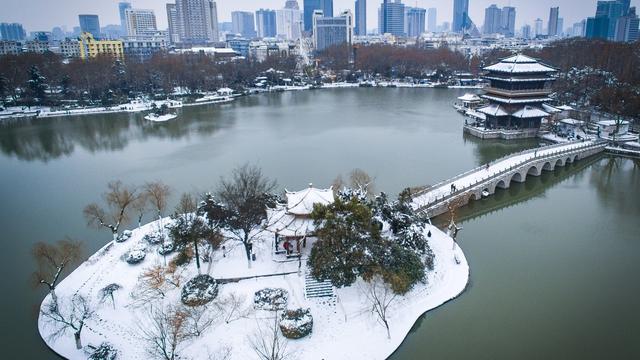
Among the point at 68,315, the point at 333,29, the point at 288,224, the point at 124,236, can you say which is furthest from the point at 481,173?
the point at 333,29

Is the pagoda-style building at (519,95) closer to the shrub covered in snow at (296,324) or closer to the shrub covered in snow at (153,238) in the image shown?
the shrub covered in snow at (153,238)

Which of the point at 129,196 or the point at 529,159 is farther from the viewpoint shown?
the point at 529,159

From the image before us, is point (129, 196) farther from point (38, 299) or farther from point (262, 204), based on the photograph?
point (262, 204)

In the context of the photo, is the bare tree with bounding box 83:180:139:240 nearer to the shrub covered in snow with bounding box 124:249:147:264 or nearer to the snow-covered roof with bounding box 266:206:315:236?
the shrub covered in snow with bounding box 124:249:147:264

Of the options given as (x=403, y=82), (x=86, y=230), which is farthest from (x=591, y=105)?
(x=86, y=230)

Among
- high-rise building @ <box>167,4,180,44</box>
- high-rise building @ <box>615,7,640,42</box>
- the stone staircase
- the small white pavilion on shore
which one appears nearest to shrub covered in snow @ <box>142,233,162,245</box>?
the small white pavilion on shore
